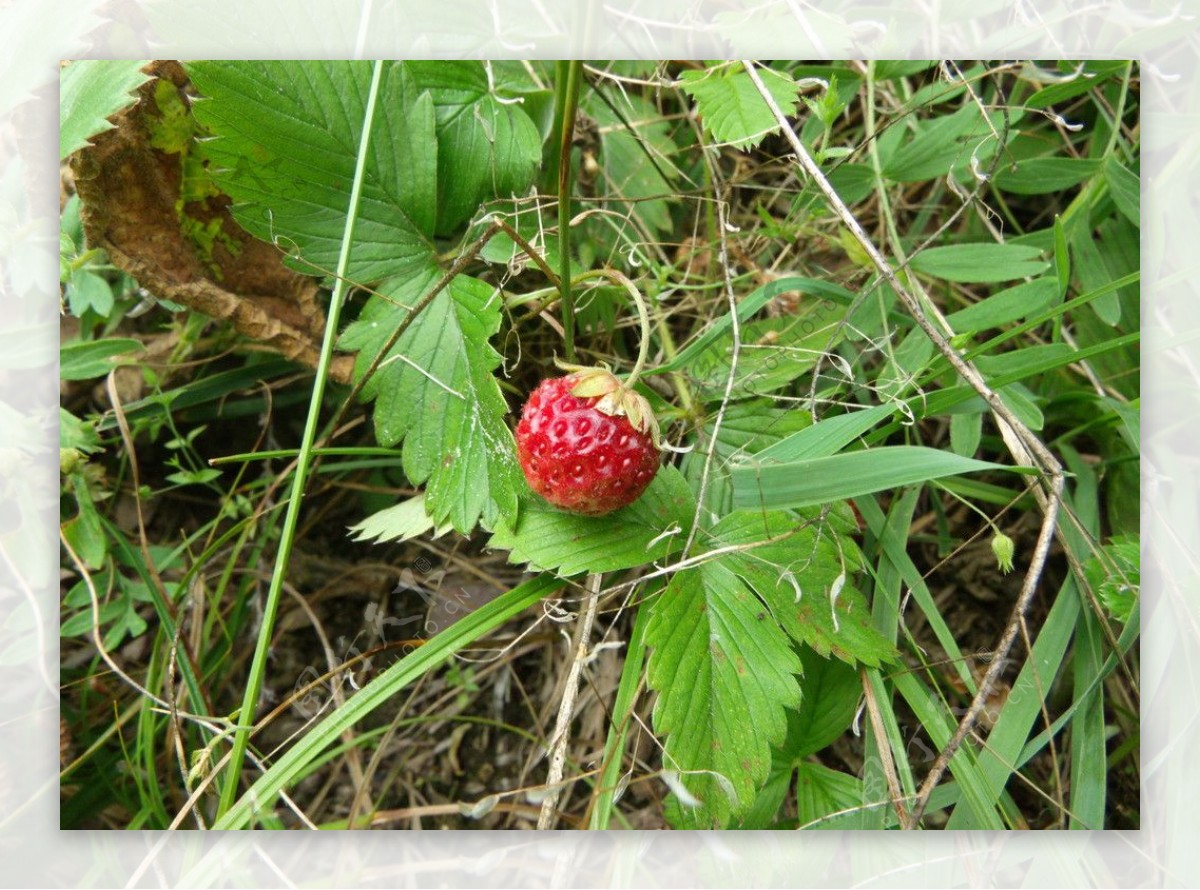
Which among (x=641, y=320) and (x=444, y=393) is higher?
(x=641, y=320)

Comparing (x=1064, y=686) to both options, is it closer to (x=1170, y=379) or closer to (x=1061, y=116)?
(x=1170, y=379)

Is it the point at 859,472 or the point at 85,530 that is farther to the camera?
the point at 85,530

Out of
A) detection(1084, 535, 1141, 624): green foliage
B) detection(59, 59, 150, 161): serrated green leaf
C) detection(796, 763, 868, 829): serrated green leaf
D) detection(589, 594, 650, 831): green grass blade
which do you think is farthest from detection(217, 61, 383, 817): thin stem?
detection(1084, 535, 1141, 624): green foliage

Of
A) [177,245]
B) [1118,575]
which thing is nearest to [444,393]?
[177,245]

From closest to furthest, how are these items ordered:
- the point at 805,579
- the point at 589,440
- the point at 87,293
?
the point at 589,440
the point at 805,579
the point at 87,293

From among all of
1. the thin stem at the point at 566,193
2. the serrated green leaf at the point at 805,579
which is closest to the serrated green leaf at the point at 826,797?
the serrated green leaf at the point at 805,579

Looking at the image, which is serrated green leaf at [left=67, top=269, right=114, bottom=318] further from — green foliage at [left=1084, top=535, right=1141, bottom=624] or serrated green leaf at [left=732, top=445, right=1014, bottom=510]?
green foliage at [left=1084, top=535, right=1141, bottom=624]

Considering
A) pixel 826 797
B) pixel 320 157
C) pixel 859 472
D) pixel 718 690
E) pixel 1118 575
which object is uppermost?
pixel 320 157

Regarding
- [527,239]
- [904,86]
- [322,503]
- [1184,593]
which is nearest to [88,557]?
[322,503]

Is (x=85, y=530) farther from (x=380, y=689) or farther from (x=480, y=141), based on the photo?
(x=480, y=141)
